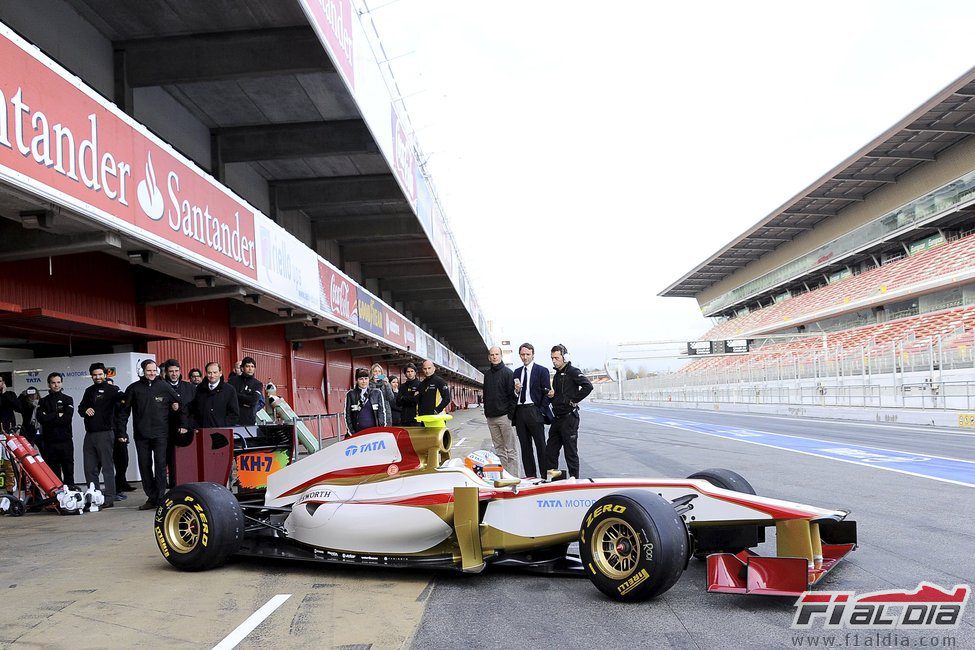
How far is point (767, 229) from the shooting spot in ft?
210

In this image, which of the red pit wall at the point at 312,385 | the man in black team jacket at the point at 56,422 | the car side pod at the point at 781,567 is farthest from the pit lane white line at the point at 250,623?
the red pit wall at the point at 312,385

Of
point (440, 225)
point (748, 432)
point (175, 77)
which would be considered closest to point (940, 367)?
point (748, 432)

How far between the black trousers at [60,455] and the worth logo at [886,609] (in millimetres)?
8478

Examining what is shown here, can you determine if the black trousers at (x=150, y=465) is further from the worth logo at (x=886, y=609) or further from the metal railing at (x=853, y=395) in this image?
the metal railing at (x=853, y=395)

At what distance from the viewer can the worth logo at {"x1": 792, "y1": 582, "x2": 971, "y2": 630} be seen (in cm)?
386

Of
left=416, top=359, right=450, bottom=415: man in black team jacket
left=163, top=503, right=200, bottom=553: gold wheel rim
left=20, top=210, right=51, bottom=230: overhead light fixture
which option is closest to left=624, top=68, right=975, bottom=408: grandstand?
left=416, top=359, right=450, bottom=415: man in black team jacket

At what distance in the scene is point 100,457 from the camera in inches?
367

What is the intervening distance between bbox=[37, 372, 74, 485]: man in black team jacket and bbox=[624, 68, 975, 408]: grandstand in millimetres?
22186

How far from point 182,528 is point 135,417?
3697mm

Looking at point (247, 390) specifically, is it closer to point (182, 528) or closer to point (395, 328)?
point (182, 528)

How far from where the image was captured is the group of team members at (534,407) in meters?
8.87

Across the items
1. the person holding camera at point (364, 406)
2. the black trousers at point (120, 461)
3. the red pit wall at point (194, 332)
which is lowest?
the black trousers at point (120, 461)

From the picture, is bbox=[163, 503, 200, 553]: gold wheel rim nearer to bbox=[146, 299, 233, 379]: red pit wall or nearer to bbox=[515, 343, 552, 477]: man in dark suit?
bbox=[515, 343, 552, 477]: man in dark suit

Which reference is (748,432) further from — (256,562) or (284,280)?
(256,562)
